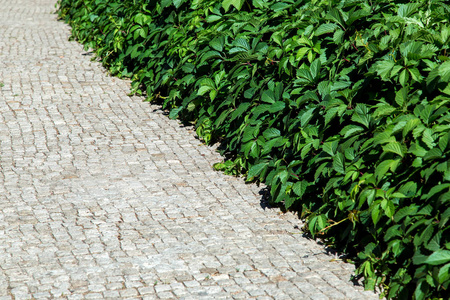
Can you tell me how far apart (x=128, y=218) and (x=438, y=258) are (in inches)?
109

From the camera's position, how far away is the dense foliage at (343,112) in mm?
3928

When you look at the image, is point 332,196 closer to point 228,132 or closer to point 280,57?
point 280,57

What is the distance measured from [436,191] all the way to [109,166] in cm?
371

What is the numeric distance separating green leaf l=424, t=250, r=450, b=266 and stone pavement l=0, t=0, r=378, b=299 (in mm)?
811

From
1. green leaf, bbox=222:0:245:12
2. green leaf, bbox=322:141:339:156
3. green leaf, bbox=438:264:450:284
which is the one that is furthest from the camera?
green leaf, bbox=222:0:245:12

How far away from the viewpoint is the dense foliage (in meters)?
3.93

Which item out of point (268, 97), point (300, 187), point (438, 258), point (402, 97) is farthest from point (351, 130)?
point (438, 258)

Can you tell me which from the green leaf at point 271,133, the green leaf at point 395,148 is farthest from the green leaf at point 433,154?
the green leaf at point 271,133

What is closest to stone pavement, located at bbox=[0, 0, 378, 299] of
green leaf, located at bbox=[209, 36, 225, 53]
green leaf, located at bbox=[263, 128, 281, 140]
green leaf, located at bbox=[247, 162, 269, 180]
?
green leaf, located at bbox=[247, 162, 269, 180]

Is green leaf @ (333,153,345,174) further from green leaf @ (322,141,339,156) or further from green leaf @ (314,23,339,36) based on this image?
green leaf @ (314,23,339,36)

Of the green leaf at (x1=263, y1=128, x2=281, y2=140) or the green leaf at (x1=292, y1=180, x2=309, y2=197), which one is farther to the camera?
the green leaf at (x1=263, y1=128, x2=281, y2=140)

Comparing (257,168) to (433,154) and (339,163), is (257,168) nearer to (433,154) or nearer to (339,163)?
(339,163)

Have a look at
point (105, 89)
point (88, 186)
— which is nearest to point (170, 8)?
point (105, 89)

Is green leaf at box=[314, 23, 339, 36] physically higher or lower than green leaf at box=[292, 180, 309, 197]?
higher
